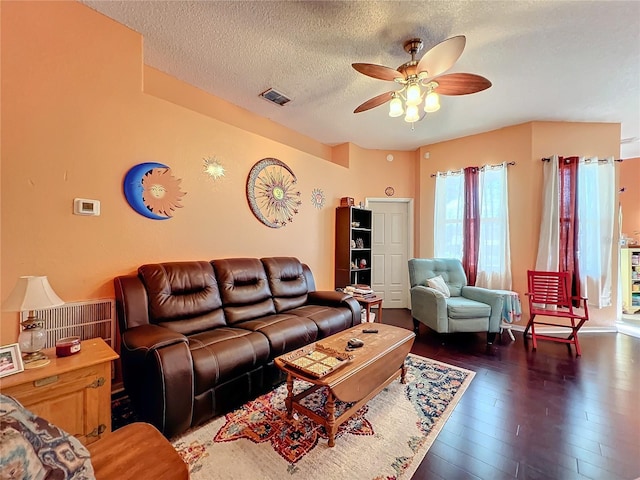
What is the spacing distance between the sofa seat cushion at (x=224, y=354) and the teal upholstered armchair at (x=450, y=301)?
2.21m

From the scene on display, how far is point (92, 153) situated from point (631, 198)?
8502 millimetres

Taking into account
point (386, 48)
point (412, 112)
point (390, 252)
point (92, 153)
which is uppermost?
point (386, 48)

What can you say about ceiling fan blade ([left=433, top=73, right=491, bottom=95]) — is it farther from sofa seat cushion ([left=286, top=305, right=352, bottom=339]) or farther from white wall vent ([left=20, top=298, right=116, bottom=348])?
white wall vent ([left=20, top=298, right=116, bottom=348])

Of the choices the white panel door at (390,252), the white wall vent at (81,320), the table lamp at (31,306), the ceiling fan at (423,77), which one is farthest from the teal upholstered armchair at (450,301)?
the table lamp at (31,306)

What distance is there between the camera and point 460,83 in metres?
2.13

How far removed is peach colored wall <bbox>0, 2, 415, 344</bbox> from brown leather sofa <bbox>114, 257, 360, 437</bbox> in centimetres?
33

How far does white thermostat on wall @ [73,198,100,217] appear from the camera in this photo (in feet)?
6.49

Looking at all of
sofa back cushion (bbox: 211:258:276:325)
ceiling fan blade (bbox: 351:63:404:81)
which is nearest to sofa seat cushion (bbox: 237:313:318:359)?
sofa back cushion (bbox: 211:258:276:325)

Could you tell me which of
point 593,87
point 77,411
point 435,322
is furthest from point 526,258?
point 77,411

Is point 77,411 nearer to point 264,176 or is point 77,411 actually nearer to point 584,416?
point 264,176

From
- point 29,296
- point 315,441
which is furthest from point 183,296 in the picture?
point 315,441

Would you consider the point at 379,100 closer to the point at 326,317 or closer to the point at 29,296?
the point at 326,317

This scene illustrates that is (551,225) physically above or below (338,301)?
above

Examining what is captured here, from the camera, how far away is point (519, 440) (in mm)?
1690
